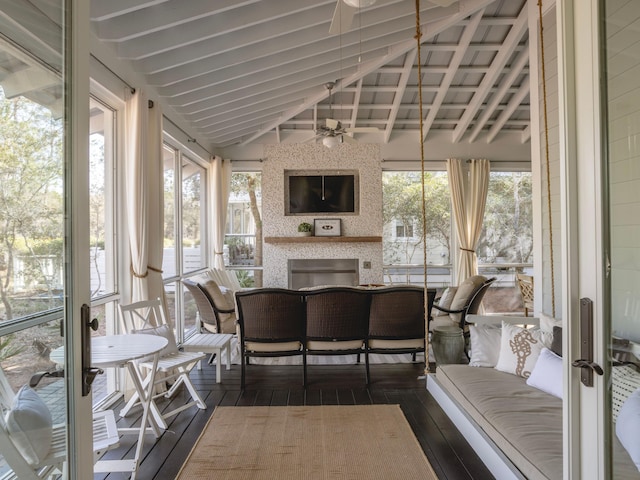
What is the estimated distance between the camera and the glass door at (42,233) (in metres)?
1.11

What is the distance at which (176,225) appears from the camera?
18.0 ft

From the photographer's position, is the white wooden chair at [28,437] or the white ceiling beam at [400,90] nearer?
the white wooden chair at [28,437]

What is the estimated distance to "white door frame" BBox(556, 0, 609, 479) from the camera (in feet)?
3.85

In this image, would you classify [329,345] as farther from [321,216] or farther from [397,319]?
[321,216]

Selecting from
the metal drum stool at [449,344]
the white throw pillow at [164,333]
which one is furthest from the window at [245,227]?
the metal drum stool at [449,344]

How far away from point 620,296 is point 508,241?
22.8 feet

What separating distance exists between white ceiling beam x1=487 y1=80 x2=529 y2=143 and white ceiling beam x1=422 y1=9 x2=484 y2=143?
3.74 ft

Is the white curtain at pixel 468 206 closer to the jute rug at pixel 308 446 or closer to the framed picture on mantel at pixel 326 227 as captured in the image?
the framed picture on mantel at pixel 326 227

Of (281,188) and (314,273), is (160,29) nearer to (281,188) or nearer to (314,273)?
(281,188)

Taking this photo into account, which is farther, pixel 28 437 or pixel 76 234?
pixel 76 234

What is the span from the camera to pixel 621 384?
1.14 metres

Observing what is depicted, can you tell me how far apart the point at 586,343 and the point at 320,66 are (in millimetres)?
4639

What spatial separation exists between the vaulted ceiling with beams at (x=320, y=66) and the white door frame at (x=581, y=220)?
5.09ft

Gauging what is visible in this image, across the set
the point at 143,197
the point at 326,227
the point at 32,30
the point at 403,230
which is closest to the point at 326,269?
the point at 326,227
